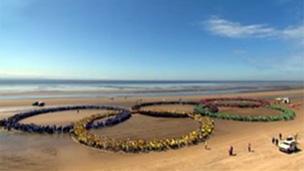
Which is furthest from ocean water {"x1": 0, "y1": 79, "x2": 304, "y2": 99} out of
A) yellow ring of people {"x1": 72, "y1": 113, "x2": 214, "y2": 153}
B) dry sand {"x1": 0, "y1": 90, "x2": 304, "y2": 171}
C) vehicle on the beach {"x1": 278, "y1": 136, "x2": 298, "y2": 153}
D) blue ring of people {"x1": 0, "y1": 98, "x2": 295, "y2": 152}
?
vehicle on the beach {"x1": 278, "y1": 136, "x2": 298, "y2": 153}

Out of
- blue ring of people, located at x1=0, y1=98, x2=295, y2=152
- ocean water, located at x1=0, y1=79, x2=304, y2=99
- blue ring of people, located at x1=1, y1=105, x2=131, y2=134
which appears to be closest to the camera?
blue ring of people, located at x1=0, y1=98, x2=295, y2=152

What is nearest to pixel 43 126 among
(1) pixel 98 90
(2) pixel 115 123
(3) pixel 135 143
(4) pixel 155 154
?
(2) pixel 115 123

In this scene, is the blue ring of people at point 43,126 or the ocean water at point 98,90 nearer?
the blue ring of people at point 43,126

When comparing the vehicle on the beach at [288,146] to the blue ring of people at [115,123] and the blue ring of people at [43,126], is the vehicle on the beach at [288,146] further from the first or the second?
the blue ring of people at [43,126]

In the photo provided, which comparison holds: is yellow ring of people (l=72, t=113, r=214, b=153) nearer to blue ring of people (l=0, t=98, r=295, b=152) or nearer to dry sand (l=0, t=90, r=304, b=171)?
blue ring of people (l=0, t=98, r=295, b=152)

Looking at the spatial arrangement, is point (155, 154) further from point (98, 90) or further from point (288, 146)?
point (98, 90)

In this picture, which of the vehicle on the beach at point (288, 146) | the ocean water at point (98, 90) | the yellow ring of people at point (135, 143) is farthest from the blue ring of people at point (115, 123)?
the ocean water at point (98, 90)

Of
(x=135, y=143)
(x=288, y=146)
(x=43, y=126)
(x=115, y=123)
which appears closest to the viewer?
(x=288, y=146)


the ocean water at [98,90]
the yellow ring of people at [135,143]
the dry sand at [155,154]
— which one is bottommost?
the dry sand at [155,154]

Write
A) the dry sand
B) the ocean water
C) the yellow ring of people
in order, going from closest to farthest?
the dry sand, the yellow ring of people, the ocean water

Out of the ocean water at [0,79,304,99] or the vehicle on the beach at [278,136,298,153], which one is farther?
the ocean water at [0,79,304,99]

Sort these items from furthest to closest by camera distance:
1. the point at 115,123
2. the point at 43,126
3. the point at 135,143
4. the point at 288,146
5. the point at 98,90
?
the point at 98,90 < the point at 115,123 < the point at 43,126 < the point at 135,143 < the point at 288,146
